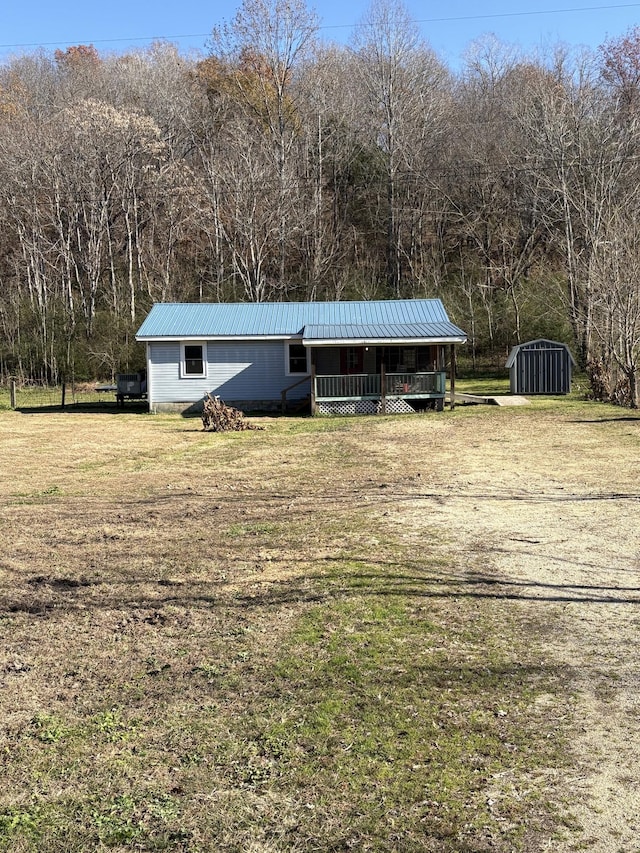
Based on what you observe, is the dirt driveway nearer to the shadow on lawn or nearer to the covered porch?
the shadow on lawn

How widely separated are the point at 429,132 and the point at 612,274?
21.7 meters

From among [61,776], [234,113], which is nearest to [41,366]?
[234,113]

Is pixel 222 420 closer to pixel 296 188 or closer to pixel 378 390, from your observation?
pixel 378 390

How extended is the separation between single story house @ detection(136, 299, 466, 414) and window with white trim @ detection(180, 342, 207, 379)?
0.11 feet

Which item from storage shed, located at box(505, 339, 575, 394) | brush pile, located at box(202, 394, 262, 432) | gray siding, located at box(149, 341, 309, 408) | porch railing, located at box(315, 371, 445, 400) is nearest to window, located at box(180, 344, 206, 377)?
gray siding, located at box(149, 341, 309, 408)

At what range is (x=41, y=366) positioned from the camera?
34.7m

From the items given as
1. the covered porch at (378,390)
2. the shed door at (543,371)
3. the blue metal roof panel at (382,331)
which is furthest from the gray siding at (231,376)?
the shed door at (543,371)

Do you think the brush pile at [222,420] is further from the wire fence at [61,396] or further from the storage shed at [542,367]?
the storage shed at [542,367]

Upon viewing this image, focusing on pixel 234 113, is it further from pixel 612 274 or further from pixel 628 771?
pixel 628 771

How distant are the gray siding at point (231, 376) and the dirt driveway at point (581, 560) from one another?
10.3m

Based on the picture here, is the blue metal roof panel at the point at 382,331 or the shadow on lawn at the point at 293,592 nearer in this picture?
the shadow on lawn at the point at 293,592

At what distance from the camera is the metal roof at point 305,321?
23.8 metres

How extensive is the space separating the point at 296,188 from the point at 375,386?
1849cm

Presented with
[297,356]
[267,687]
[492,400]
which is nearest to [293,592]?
[267,687]
